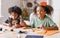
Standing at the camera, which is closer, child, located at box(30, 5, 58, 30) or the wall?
child, located at box(30, 5, 58, 30)

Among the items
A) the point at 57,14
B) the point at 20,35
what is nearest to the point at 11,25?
the point at 20,35

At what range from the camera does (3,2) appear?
362cm

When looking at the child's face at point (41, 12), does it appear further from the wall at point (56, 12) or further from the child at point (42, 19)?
the wall at point (56, 12)

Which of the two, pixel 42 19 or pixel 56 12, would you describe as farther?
pixel 56 12

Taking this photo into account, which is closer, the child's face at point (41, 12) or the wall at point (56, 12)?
the child's face at point (41, 12)

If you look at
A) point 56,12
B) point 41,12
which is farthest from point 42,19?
point 56,12

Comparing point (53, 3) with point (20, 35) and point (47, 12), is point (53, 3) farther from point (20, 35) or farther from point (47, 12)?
point (20, 35)

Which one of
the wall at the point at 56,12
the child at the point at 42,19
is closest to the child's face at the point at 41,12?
the child at the point at 42,19

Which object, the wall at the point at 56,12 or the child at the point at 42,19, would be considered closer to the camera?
the child at the point at 42,19

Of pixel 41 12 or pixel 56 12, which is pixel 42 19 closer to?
pixel 41 12

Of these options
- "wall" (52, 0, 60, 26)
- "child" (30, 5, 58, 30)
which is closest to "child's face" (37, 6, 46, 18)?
"child" (30, 5, 58, 30)

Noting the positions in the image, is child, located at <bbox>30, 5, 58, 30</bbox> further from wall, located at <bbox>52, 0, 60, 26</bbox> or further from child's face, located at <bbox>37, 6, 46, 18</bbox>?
wall, located at <bbox>52, 0, 60, 26</bbox>

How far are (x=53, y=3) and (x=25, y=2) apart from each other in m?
0.74

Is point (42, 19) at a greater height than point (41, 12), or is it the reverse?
point (41, 12)
